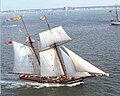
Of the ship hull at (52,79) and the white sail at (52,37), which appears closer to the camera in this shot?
the ship hull at (52,79)

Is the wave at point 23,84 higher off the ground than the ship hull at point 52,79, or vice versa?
the ship hull at point 52,79

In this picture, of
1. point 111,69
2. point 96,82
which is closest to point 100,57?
point 111,69

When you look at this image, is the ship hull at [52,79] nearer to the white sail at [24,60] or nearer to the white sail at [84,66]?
the white sail at [24,60]

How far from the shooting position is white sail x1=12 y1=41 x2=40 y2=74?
2345 inches

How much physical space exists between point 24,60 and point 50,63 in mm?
5478

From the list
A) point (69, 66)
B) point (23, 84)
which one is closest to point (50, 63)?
point (69, 66)

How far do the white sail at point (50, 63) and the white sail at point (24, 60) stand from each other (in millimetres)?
2712

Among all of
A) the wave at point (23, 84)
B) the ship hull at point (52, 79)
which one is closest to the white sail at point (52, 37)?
the ship hull at point (52, 79)

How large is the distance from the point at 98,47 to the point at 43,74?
117 ft

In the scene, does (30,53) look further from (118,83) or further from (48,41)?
(118,83)

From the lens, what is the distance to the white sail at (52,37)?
58.4 metres

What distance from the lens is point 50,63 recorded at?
58531mm

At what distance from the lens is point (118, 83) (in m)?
54.1

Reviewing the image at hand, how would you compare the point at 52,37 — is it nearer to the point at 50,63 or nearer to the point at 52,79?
the point at 50,63
